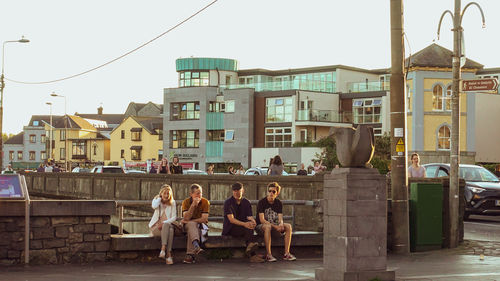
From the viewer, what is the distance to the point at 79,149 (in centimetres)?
12188

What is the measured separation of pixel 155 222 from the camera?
524 inches

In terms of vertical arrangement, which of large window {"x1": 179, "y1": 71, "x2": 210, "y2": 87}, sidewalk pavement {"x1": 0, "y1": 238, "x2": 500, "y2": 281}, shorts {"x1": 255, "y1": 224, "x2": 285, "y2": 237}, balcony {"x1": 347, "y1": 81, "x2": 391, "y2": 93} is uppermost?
large window {"x1": 179, "y1": 71, "x2": 210, "y2": 87}

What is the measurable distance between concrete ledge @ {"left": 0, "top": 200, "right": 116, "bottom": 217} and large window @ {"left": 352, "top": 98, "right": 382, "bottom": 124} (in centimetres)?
5893

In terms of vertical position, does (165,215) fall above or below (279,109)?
below

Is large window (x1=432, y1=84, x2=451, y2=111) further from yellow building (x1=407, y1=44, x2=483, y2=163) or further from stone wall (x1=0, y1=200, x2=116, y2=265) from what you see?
stone wall (x1=0, y1=200, x2=116, y2=265)

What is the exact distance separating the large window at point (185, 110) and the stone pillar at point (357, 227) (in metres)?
68.7

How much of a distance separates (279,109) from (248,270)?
202 ft

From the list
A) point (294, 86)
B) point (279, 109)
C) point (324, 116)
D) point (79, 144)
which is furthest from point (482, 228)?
point (79, 144)

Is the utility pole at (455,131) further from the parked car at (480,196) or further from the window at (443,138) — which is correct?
the window at (443,138)

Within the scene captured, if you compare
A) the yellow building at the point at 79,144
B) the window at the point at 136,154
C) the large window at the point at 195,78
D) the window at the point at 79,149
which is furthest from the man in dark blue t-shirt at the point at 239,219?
the window at the point at 79,149

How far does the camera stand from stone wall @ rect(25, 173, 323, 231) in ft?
57.7

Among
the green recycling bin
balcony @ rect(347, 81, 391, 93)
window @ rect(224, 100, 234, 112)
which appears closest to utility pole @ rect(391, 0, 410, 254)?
the green recycling bin

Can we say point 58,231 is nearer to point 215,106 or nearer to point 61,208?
point 61,208

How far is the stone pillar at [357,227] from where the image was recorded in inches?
408
